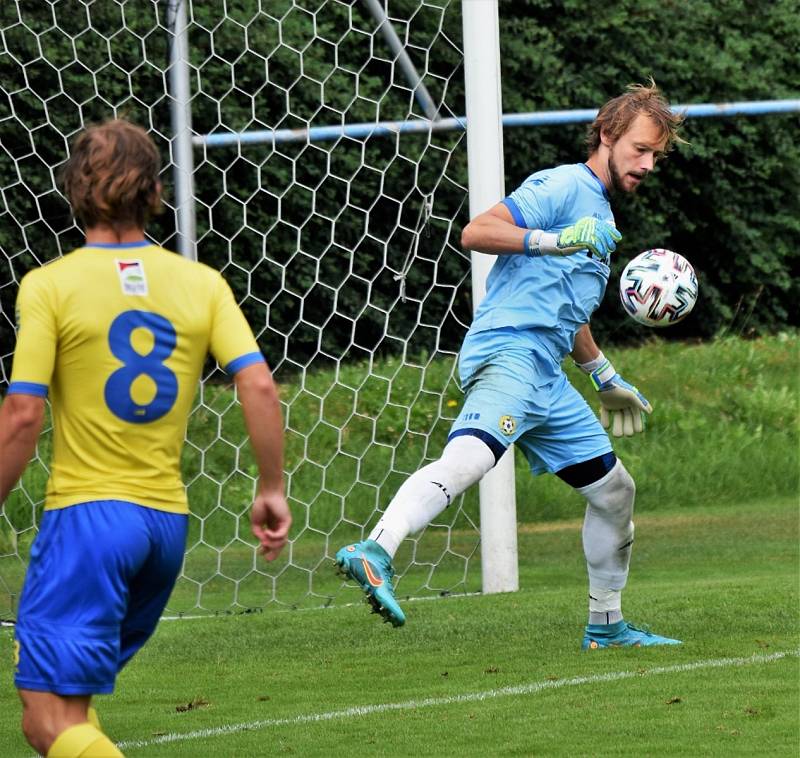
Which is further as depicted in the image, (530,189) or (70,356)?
(530,189)

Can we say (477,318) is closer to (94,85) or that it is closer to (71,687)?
(71,687)

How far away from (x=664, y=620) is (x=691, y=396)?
762 centimetres

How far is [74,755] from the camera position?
10.5ft

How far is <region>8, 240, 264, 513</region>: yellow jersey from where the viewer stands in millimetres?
3240

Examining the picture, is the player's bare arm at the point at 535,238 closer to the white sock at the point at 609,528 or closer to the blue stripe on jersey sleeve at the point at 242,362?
the white sock at the point at 609,528

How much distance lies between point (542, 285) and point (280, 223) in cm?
514

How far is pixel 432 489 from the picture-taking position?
5078 mm

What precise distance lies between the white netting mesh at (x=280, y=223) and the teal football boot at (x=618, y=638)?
7.73 ft

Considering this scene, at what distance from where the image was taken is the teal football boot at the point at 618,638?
5727 millimetres

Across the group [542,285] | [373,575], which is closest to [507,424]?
[542,285]

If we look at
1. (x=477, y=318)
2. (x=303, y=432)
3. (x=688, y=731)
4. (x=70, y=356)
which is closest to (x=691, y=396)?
(x=303, y=432)

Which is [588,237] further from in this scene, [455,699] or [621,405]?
[455,699]

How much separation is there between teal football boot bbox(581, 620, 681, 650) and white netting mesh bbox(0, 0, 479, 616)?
2.36m

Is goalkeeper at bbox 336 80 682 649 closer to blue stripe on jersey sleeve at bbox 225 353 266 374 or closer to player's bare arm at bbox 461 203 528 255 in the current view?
player's bare arm at bbox 461 203 528 255
